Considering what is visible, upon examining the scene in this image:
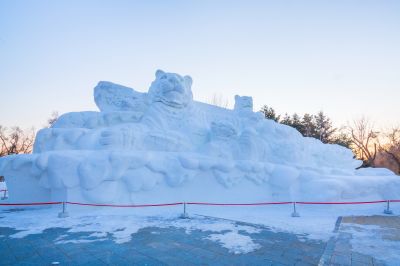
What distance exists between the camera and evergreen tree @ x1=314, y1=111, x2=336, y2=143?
26.9 metres

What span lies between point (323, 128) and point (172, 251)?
26283 mm

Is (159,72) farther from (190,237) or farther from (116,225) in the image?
(190,237)

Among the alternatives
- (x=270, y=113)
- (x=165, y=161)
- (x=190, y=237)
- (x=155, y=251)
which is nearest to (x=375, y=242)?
(x=190, y=237)

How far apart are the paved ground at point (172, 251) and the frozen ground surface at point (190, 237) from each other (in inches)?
0.5

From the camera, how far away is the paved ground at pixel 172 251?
369cm

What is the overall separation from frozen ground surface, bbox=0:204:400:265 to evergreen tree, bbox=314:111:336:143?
21.2 meters

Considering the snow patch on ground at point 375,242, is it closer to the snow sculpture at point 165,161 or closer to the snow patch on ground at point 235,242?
the snow patch on ground at point 235,242

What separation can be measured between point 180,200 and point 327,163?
6.16 m

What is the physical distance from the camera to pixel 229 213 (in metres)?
7.52

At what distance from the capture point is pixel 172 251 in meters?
4.12

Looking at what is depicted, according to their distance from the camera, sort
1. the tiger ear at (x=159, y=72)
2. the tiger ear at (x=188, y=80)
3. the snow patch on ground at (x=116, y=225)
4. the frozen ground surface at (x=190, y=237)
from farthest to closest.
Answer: the tiger ear at (x=188, y=80), the tiger ear at (x=159, y=72), the snow patch on ground at (x=116, y=225), the frozen ground surface at (x=190, y=237)

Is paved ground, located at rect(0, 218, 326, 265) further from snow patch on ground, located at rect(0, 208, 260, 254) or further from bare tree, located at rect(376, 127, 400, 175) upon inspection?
bare tree, located at rect(376, 127, 400, 175)

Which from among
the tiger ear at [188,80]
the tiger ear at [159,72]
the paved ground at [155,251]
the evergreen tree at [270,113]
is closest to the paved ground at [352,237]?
the paved ground at [155,251]

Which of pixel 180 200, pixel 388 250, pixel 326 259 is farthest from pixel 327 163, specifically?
pixel 326 259
